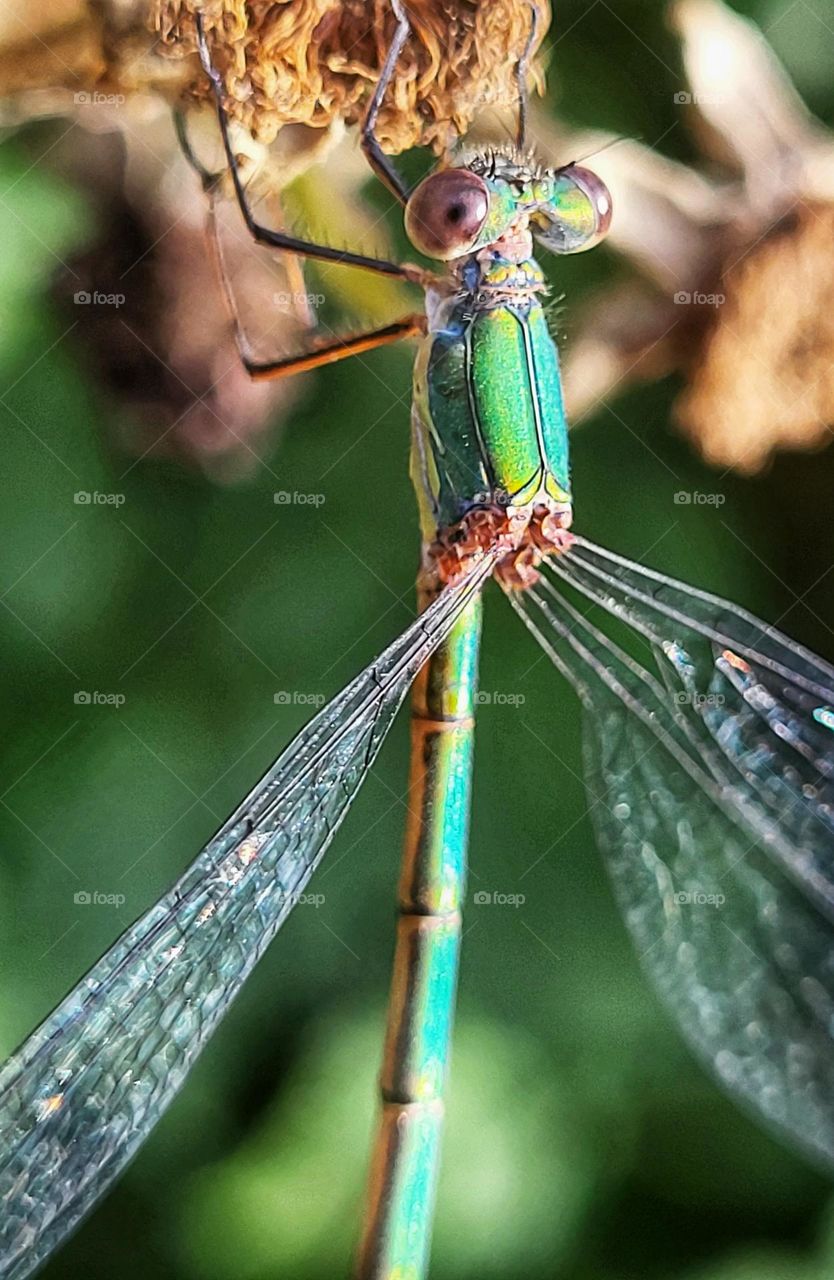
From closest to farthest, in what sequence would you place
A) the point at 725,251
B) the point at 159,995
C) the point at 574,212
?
the point at 159,995 → the point at 574,212 → the point at 725,251

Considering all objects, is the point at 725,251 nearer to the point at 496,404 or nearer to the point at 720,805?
the point at 496,404

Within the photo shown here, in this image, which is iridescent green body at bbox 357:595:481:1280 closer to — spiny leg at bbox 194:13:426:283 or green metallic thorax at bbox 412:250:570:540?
green metallic thorax at bbox 412:250:570:540

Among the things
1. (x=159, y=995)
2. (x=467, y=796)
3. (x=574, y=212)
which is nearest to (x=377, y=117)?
(x=574, y=212)

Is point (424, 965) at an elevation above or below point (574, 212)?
below

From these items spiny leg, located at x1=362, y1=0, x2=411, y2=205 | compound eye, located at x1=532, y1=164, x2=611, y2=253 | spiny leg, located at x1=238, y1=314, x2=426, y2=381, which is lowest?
spiny leg, located at x1=238, y1=314, x2=426, y2=381

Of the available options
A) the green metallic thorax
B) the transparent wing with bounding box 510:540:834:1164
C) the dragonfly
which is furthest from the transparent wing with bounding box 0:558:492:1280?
the transparent wing with bounding box 510:540:834:1164

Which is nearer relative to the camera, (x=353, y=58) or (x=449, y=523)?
(x=353, y=58)

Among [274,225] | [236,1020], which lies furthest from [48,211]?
[236,1020]
